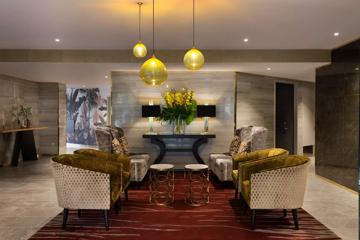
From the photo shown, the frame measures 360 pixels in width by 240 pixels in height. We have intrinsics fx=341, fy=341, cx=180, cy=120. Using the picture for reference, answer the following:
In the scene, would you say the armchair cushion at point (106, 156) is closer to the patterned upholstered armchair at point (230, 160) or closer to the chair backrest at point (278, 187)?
the patterned upholstered armchair at point (230, 160)

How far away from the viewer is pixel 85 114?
1574 centimetres

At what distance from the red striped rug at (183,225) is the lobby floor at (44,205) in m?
0.20

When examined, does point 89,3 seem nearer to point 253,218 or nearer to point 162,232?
point 162,232

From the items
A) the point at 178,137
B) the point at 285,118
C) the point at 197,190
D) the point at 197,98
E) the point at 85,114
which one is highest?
the point at 197,98

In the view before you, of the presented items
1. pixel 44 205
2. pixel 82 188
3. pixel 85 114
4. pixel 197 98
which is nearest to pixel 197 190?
pixel 44 205

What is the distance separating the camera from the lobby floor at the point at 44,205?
425 centimetres

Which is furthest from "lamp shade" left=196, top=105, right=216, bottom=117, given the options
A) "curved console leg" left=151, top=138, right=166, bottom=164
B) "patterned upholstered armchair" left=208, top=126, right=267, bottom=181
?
"patterned upholstered armchair" left=208, top=126, right=267, bottom=181

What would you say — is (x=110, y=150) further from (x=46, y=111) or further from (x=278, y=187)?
(x=46, y=111)

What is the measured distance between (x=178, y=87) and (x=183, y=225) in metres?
4.98

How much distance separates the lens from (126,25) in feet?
17.5

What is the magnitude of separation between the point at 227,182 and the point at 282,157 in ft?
7.18

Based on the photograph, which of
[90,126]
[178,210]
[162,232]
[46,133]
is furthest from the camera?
[90,126]

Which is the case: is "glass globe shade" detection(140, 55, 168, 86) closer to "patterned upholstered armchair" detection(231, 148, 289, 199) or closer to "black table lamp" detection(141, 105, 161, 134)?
"patterned upholstered armchair" detection(231, 148, 289, 199)

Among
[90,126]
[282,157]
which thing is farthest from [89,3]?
[90,126]
